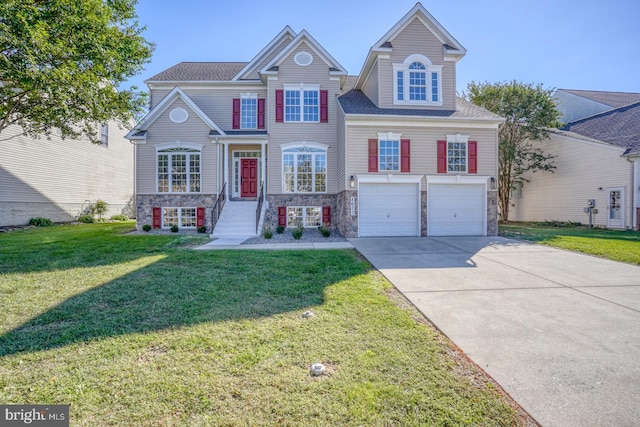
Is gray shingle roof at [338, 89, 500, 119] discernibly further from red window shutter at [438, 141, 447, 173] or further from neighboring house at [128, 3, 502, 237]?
red window shutter at [438, 141, 447, 173]

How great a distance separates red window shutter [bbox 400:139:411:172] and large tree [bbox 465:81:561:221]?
10455 millimetres

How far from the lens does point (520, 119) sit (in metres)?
20.1

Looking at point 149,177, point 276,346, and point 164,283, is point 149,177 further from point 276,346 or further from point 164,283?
point 276,346

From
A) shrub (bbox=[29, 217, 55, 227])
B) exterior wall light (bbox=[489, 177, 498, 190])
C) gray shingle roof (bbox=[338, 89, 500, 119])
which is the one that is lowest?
shrub (bbox=[29, 217, 55, 227])

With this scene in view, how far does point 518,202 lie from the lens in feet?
74.2

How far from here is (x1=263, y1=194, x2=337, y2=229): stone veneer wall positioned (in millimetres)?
14527

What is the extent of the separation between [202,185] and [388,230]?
8988 millimetres

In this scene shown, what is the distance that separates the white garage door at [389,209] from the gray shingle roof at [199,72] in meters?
10.3

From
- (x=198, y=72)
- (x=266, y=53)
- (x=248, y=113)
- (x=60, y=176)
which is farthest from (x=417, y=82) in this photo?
(x=60, y=176)

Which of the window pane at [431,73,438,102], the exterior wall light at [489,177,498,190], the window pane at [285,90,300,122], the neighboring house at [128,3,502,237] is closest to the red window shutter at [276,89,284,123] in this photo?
the neighboring house at [128,3,502,237]

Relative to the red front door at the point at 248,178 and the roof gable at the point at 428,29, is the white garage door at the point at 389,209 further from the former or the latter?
the red front door at the point at 248,178

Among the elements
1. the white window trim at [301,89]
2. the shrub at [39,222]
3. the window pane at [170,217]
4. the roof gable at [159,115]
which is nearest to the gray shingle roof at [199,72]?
the roof gable at [159,115]

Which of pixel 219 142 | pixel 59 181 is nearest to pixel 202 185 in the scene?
pixel 219 142

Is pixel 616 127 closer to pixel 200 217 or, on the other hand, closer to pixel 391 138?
pixel 391 138
